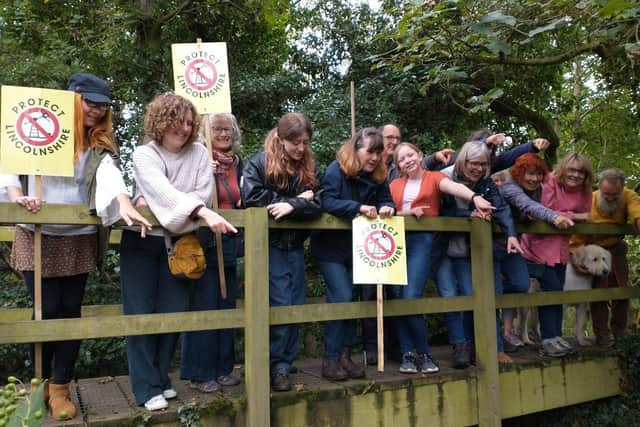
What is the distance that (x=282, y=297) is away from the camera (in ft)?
11.4

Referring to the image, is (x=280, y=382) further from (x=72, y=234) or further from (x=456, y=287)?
(x=456, y=287)

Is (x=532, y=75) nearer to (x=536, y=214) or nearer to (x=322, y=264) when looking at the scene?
(x=536, y=214)

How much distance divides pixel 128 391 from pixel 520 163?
3483 mm

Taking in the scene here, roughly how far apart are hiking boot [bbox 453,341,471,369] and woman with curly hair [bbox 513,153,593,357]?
973 millimetres

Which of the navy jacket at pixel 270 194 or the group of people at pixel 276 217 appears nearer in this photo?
the group of people at pixel 276 217

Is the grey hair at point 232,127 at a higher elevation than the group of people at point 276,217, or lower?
higher

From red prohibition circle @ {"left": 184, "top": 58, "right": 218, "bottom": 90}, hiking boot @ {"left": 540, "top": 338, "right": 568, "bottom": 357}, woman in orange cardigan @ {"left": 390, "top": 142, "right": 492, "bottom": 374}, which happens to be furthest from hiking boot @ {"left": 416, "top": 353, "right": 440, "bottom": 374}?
red prohibition circle @ {"left": 184, "top": 58, "right": 218, "bottom": 90}

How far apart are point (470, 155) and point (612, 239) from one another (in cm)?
210

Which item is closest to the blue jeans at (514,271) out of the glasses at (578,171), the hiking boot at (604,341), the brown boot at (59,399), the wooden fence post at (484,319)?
the wooden fence post at (484,319)

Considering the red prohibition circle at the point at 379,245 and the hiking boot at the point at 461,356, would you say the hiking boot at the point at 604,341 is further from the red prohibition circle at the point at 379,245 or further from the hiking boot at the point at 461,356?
the red prohibition circle at the point at 379,245

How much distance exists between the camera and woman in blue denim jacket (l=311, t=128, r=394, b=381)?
359cm

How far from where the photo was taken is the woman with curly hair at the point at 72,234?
287cm

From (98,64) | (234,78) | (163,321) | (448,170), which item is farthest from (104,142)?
(234,78)

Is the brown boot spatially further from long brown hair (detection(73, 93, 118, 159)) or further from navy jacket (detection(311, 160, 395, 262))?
navy jacket (detection(311, 160, 395, 262))
